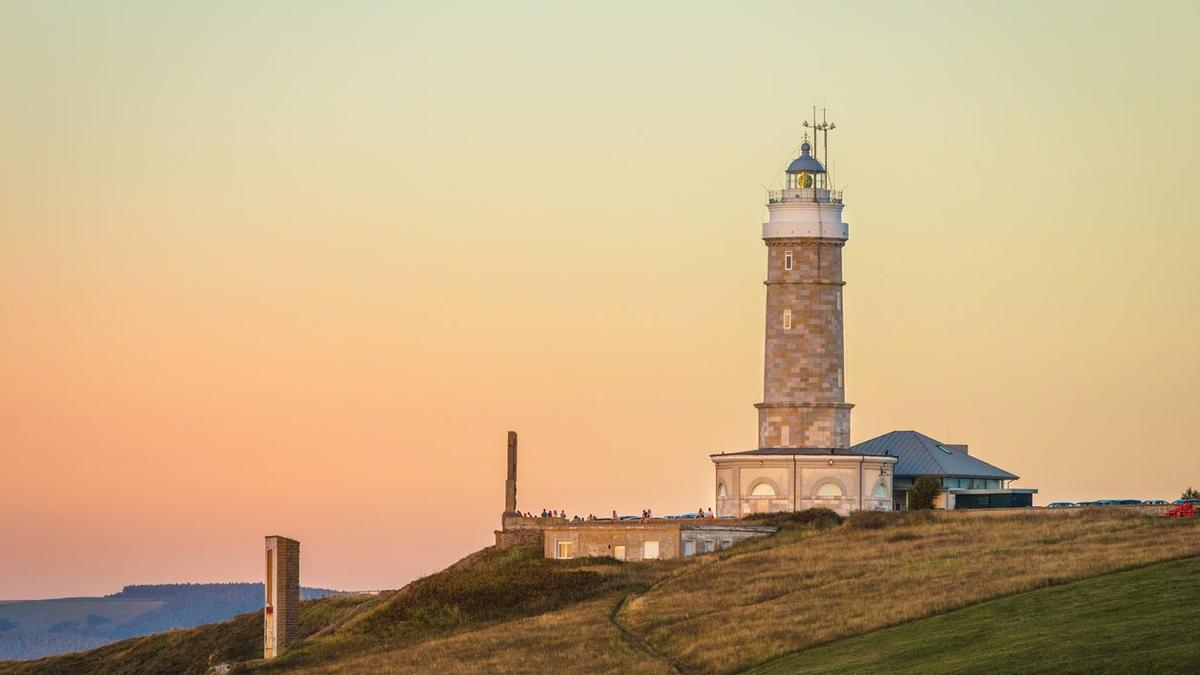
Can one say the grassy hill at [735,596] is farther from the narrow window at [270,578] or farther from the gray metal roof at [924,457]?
the gray metal roof at [924,457]

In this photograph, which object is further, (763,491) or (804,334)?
(804,334)

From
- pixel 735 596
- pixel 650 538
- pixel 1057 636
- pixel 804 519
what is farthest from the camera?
pixel 804 519

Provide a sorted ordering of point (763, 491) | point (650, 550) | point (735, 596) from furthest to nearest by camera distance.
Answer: point (763, 491), point (650, 550), point (735, 596)

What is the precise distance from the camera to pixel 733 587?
73.9 meters

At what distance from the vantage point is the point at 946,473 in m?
104

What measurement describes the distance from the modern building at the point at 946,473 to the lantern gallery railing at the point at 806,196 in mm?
12435

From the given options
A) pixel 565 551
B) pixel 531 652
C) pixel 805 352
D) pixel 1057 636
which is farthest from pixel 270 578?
pixel 1057 636

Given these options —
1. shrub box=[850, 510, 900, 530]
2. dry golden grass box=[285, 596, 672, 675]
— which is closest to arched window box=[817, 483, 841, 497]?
shrub box=[850, 510, 900, 530]

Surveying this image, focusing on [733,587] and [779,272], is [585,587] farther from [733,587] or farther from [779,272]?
[779,272]

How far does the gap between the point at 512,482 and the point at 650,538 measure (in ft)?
62.2

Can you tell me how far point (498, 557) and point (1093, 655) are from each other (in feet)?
176

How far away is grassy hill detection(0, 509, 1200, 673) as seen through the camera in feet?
198

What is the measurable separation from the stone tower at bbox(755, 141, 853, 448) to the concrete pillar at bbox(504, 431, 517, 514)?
12963mm

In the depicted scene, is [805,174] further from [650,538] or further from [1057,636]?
[1057,636]
